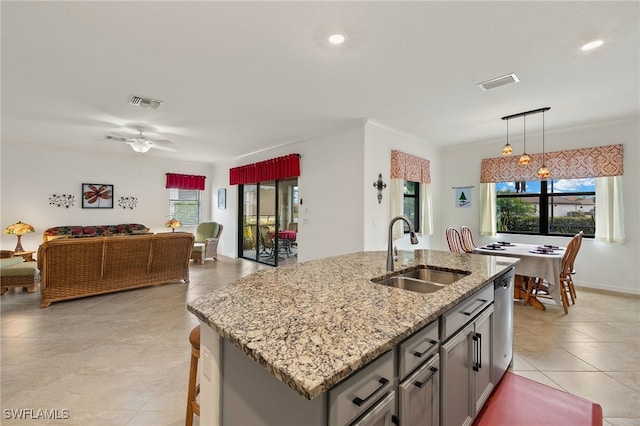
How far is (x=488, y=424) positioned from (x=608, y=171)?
4634 mm

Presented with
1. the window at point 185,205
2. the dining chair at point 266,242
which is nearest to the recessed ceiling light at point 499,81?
the dining chair at point 266,242

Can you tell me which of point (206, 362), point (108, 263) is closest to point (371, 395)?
point (206, 362)

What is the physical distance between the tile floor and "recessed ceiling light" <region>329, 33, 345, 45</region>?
9.45ft

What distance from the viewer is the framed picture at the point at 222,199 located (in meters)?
7.65

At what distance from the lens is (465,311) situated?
5.03 ft

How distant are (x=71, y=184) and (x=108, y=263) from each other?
3417 millimetres

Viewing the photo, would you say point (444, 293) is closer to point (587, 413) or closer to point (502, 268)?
point (502, 268)

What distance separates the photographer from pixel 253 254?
707 cm

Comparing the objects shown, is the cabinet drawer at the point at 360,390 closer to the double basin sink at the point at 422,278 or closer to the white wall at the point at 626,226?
the double basin sink at the point at 422,278

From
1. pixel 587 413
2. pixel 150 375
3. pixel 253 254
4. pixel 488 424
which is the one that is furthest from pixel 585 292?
pixel 253 254

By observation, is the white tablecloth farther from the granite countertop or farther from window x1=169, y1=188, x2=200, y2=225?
window x1=169, y1=188, x2=200, y2=225

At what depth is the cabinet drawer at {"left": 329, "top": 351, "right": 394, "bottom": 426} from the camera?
0.82 m

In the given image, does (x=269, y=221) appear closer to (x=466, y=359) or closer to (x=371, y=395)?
(x=466, y=359)

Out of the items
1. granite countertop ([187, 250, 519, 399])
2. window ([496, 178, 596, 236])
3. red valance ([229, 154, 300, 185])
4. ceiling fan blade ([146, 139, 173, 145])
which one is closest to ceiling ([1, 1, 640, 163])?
ceiling fan blade ([146, 139, 173, 145])
